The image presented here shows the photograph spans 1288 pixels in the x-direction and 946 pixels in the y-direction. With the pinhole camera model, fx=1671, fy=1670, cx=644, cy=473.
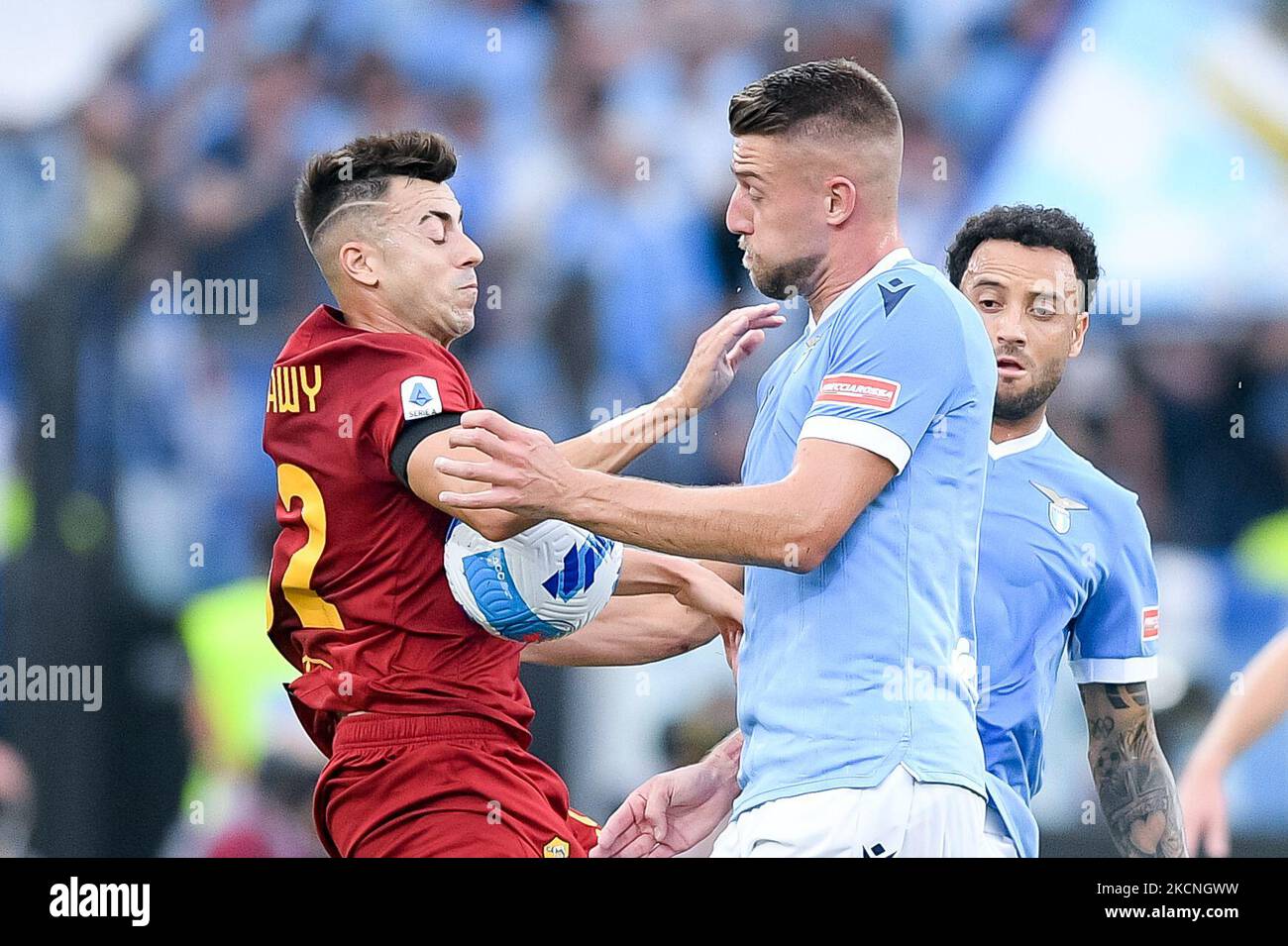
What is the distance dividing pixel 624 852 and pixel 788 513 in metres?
1.22

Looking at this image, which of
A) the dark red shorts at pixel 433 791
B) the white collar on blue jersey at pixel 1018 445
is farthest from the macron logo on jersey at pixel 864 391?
the white collar on blue jersey at pixel 1018 445

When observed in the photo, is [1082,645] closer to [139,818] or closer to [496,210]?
[496,210]

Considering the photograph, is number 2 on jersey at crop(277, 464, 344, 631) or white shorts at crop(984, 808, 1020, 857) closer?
number 2 on jersey at crop(277, 464, 344, 631)

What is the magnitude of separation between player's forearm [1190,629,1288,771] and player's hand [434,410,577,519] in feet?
7.33

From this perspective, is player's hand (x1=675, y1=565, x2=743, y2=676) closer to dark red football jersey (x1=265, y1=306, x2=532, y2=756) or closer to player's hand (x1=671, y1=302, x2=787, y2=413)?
player's hand (x1=671, y1=302, x2=787, y2=413)

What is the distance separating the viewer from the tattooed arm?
4.12 metres

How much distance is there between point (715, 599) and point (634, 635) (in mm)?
376

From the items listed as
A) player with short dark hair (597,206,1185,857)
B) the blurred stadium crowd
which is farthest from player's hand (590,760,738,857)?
the blurred stadium crowd

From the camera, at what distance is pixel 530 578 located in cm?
325
